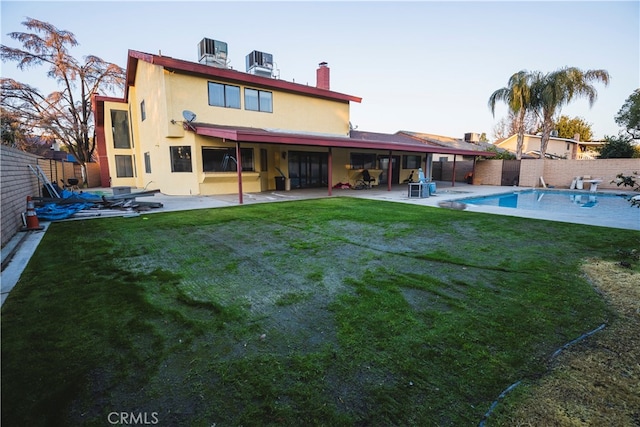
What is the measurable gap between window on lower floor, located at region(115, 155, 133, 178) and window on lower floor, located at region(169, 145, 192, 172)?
883 centimetres

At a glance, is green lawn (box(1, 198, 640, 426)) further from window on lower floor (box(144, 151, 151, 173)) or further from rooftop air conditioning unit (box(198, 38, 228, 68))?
rooftop air conditioning unit (box(198, 38, 228, 68))

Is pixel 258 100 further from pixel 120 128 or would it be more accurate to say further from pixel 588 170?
pixel 588 170

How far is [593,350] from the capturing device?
2.24 m

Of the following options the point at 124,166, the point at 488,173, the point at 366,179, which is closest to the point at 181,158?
the point at 124,166

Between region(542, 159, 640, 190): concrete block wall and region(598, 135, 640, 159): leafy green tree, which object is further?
region(598, 135, 640, 159): leafy green tree

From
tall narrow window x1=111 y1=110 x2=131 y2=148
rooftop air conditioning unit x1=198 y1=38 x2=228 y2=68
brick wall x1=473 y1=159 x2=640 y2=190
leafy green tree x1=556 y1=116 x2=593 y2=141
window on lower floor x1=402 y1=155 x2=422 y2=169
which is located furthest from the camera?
leafy green tree x1=556 y1=116 x2=593 y2=141

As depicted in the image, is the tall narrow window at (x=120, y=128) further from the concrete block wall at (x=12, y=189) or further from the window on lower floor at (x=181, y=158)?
the concrete block wall at (x=12, y=189)

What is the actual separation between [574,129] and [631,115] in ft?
62.9

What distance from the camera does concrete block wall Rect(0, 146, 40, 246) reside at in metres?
5.11

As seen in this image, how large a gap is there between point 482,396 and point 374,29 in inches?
636

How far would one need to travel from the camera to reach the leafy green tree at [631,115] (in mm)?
21359

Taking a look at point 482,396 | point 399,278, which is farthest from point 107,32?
point 482,396

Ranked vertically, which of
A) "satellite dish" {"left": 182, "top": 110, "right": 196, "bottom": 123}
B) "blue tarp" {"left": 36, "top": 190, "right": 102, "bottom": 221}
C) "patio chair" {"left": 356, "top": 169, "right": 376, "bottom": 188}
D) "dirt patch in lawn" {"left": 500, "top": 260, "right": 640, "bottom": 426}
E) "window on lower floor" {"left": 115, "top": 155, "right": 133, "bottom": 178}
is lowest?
"dirt patch in lawn" {"left": 500, "top": 260, "right": 640, "bottom": 426}

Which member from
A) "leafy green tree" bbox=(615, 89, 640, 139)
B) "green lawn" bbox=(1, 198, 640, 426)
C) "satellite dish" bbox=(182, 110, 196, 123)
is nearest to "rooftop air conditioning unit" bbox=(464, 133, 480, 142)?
"leafy green tree" bbox=(615, 89, 640, 139)
